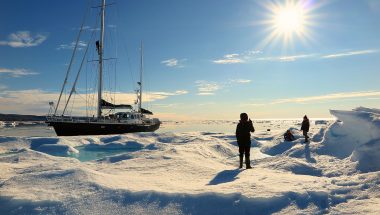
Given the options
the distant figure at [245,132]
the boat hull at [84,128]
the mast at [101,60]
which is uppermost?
the mast at [101,60]

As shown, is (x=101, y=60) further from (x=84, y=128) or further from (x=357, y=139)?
(x=357, y=139)

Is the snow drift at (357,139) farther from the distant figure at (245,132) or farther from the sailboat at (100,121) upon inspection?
the sailboat at (100,121)

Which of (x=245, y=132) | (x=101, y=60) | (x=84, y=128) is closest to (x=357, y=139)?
(x=245, y=132)

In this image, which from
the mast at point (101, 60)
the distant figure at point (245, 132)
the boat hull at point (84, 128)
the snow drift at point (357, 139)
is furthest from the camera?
the mast at point (101, 60)

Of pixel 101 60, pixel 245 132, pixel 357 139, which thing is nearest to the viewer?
pixel 245 132

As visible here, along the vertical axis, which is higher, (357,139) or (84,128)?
(357,139)

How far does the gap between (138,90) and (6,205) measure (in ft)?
158

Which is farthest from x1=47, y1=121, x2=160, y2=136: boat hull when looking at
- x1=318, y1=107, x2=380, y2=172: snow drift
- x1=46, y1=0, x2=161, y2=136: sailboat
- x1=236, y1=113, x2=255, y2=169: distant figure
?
x1=236, y1=113, x2=255, y2=169: distant figure

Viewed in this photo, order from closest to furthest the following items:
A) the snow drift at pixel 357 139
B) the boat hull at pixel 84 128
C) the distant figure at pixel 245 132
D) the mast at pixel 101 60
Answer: the snow drift at pixel 357 139 → the distant figure at pixel 245 132 → the boat hull at pixel 84 128 → the mast at pixel 101 60

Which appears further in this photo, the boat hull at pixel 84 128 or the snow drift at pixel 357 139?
the boat hull at pixel 84 128

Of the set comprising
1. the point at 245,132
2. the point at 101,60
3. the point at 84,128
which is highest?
the point at 101,60

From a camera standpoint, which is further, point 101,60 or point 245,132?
point 101,60

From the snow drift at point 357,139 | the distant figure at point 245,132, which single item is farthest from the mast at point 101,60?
the distant figure at point 245,132

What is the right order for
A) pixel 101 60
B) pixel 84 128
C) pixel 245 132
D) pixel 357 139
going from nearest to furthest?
1. pixel 245 132
2. pixel 357 139
3. pixel 84 128
4. pixel 101 60
